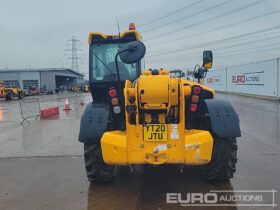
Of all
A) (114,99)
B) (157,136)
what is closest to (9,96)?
(114,99)

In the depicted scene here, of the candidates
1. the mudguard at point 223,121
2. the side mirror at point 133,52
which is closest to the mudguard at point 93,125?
the side mirror at point 133,52

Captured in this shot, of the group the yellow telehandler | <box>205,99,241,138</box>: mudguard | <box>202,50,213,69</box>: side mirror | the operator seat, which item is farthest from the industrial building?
<box>205,99,241,138</box>: mudguard

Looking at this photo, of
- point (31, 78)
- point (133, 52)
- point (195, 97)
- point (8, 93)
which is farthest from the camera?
point (31, 78)

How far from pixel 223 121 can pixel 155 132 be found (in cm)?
109

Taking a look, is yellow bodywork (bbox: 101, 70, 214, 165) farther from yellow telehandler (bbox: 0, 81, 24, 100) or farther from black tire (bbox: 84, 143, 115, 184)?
yellow telehandler (bbox: 0, 81, 24, 100)

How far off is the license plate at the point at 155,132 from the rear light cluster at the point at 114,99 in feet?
2.27

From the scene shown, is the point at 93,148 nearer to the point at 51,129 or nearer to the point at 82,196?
the point at 82,196

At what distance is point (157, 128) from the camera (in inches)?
180

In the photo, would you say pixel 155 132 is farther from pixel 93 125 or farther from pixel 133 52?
pixel 133 52

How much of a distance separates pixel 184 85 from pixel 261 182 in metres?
1.98

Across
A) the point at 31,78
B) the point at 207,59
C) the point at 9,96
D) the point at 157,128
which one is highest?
the point at 31,78

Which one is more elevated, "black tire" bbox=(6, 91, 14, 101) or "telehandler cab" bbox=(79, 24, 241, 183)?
"telehandler cab" bbox=(79, 24, 241, 183)

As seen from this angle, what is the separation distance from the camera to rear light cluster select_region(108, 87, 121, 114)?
4992 millimetres

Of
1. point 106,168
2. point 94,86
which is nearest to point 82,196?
point 106,168
